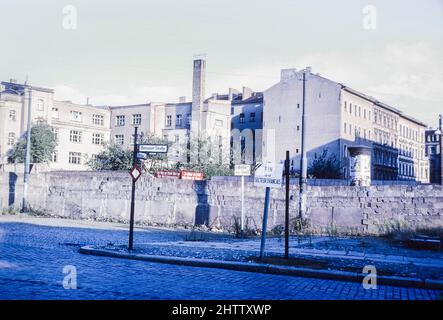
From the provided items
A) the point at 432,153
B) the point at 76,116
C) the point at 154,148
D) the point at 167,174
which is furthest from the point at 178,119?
the point at 432,153

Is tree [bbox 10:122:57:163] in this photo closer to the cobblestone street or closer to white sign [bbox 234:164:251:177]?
white sign [bbox 234:164:251:177]

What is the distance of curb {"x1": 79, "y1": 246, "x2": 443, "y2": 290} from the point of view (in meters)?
9.38

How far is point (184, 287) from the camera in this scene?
8484mm

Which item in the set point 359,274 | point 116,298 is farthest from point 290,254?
point 116,298

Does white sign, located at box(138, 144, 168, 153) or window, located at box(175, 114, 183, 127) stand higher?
window, located at box(175, 114, 183, 127)

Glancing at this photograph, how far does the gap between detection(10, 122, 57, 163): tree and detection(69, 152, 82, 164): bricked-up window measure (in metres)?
8.31

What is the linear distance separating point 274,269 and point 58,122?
63.5m

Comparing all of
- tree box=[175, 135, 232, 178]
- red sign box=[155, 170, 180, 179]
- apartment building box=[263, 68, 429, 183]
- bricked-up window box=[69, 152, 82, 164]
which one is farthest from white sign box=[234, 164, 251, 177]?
bricked-up window box=[69, 152, 82, 164]

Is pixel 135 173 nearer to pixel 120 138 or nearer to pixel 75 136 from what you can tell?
pixel 75 136

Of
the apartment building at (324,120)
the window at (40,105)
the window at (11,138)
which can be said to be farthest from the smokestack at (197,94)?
the window at (11,138)

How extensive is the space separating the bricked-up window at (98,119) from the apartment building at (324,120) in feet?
86.2

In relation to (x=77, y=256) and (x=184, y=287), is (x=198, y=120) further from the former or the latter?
(x=184, y=287)

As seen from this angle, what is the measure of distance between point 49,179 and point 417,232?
22.9 metres

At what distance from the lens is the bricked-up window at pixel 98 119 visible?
74.8 metres
